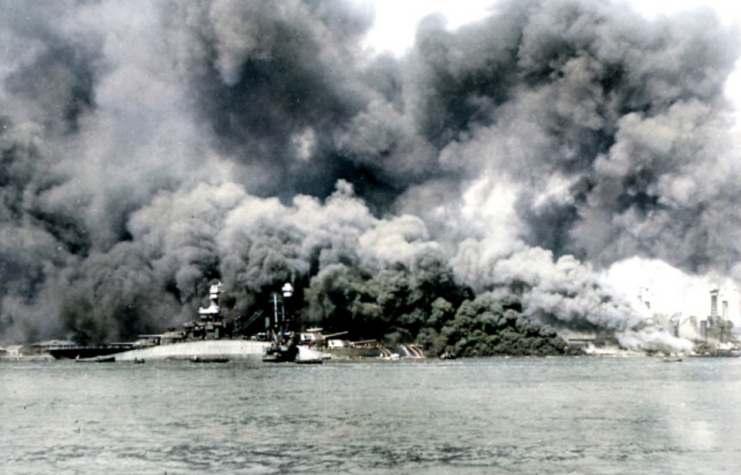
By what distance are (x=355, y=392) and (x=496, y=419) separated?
29.0m

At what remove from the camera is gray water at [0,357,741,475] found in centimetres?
4322

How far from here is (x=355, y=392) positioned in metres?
88.6

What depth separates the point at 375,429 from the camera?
56.8 meters

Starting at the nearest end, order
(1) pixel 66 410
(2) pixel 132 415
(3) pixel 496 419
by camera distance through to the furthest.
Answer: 1. (3) pixel 496 419
2. (2) pixel 132 415
3. (1) pixel 66 410

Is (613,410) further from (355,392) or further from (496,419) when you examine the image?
(355,392)

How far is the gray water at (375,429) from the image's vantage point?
4322 centimetres

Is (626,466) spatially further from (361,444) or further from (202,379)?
(202,379)

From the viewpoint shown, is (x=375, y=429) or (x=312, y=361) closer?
(x=375, y=429)

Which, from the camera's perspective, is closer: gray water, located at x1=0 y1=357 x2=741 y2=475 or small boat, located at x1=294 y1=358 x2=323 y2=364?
gray water, located at x1=0 y1=357 x2=741 y2=475

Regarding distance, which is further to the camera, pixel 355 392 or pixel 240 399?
pixel 355 392

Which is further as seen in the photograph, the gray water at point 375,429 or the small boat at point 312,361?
the small boat at point 312,361

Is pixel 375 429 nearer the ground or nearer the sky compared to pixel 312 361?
nearer the ground

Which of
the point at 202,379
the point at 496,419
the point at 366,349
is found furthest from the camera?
the point at 366,349

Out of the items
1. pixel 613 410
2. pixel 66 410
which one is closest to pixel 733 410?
pixel 613 410
